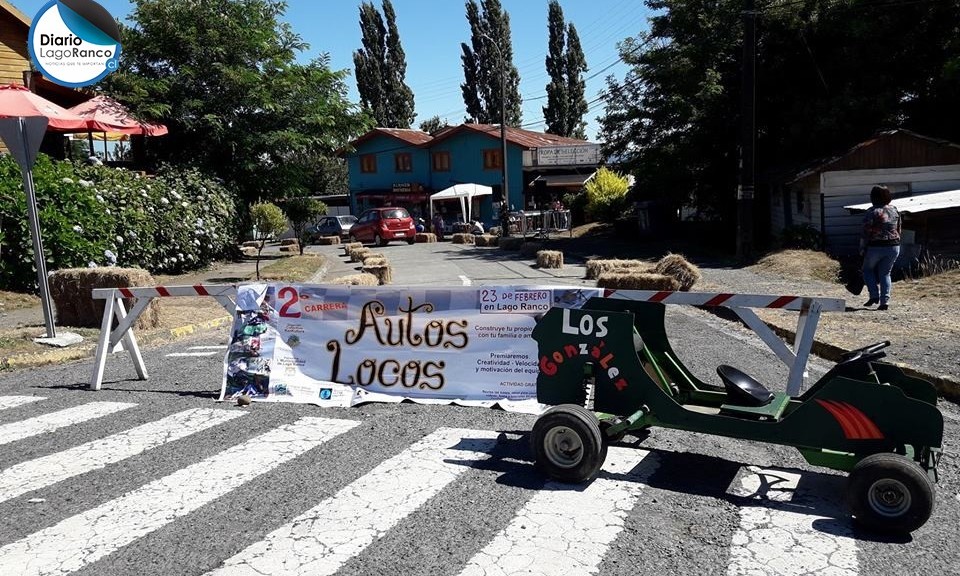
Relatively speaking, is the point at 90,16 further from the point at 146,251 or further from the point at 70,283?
the point at 70,283

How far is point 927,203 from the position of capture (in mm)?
18812

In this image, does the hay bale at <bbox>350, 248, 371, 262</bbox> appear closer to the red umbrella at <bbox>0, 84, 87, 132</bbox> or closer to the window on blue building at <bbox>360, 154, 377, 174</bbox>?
the red umbrella at <bbox>0, 84, 87, 132</bbox>

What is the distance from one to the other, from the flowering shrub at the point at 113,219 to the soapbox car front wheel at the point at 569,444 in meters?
13.8

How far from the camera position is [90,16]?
2048 centimetres

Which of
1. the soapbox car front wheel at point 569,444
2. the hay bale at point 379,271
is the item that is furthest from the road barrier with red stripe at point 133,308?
the hay bale at point 379,271

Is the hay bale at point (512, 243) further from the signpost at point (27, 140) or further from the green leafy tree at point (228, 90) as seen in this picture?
the signpost at point (27, 140)

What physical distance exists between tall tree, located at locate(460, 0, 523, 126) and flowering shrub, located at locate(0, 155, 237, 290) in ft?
170

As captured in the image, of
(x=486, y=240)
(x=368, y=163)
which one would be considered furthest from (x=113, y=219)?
(x=368, y=163)

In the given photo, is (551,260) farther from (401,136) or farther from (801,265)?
(401,136)

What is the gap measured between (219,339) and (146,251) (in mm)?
9112

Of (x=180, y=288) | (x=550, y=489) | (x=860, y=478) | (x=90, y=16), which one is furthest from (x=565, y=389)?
(x=90, y=16)

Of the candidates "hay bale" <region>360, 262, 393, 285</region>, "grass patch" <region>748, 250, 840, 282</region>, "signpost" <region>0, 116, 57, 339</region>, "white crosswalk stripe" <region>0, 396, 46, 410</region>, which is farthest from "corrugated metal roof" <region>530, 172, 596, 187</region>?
"white crosswalk stripe" <region>0, 396, 46, 410</region>

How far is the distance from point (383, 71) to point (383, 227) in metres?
39.8

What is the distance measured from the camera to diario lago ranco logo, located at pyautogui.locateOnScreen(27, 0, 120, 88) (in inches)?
773
